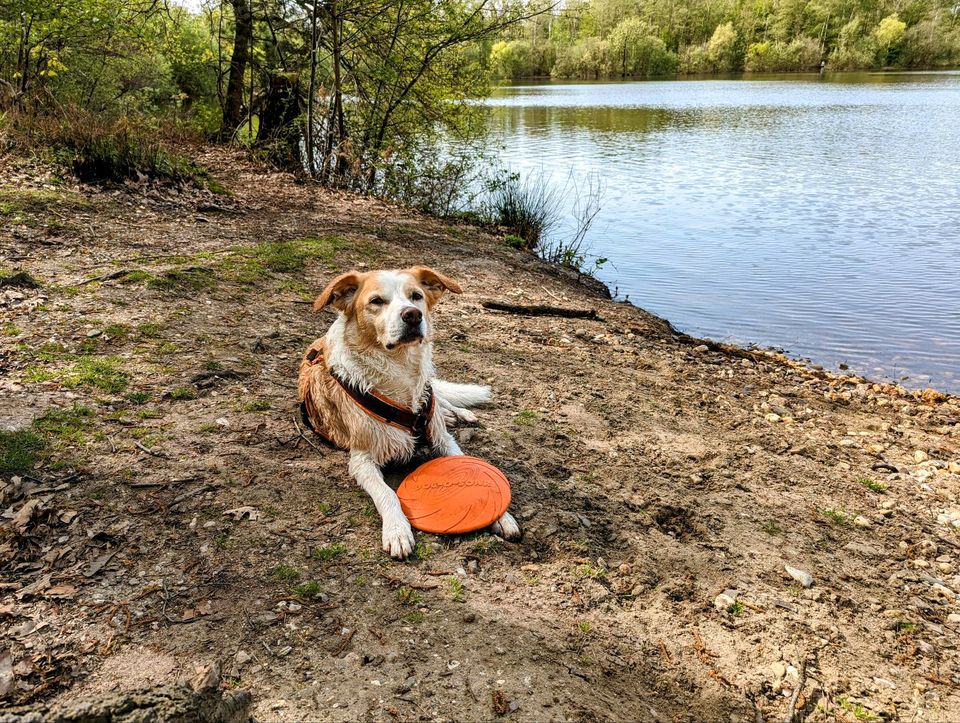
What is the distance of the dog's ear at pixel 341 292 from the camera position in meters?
4.22

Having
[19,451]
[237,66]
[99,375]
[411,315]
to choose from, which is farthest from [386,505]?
[237,66]

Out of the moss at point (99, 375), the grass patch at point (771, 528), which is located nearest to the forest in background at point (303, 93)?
the moss at point (99, 375)

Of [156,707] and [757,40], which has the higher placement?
[757,40]

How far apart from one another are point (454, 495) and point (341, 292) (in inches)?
63.6

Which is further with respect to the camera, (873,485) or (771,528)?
(873,485)

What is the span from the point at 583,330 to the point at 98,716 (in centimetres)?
716

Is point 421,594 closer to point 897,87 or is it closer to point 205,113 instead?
point 205,113

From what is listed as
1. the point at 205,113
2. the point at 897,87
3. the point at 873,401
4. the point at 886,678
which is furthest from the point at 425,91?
the point at 897,87

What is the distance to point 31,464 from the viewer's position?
385 centimetres

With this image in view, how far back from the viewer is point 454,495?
4.07m

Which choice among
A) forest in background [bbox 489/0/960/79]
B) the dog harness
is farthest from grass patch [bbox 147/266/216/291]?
forest in background [bbox 489/0/960/79]

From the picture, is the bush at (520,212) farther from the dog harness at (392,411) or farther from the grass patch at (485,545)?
the grass patch at (485,545)

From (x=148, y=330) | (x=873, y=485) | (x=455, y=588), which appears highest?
(x=148, y=330)

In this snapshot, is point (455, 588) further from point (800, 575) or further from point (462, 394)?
point (462, 394)
